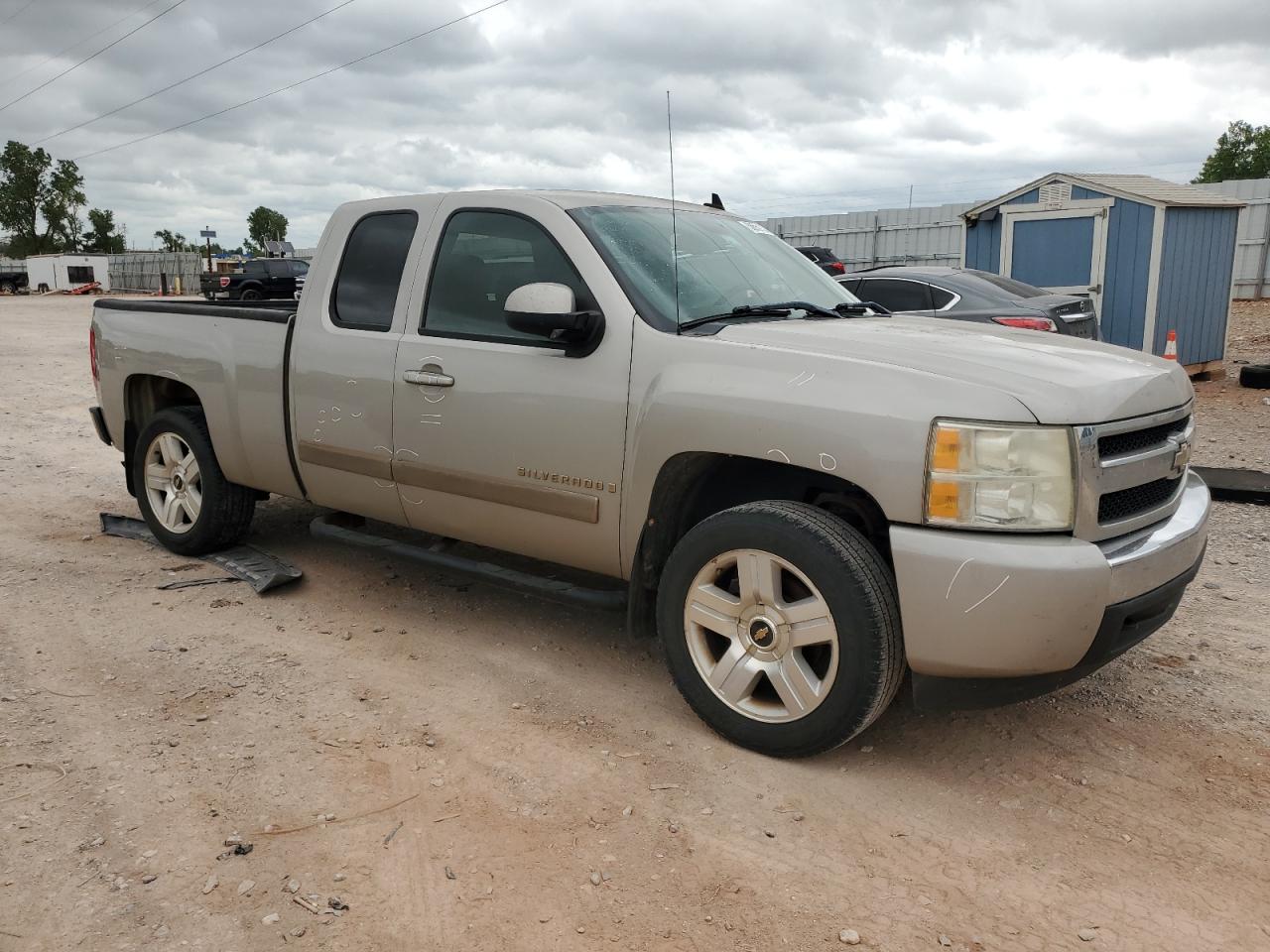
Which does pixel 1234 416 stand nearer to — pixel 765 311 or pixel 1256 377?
pixel 1256 377

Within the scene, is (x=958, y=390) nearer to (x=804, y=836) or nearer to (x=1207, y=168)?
(x=804, y=836)

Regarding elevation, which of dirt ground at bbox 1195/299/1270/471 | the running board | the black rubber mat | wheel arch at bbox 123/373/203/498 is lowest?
dirt ground at bbox 1195/299/1270/471

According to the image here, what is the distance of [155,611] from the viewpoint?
Result: 4941 millimetres

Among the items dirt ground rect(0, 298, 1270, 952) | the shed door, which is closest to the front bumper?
dirt ground rect(0, 298, 1270, 952)

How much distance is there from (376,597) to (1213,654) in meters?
3.74

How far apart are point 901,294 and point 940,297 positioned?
0.39 m

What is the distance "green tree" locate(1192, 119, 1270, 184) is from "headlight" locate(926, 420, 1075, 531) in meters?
68.1

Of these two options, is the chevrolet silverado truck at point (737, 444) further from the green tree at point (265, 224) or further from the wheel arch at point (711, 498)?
the green tree at point (265, 224)

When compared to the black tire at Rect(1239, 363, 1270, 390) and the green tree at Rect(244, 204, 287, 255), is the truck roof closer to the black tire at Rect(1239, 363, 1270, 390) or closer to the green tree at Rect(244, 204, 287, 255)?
the black tire at Rect(1239, 363, 1270, 390)

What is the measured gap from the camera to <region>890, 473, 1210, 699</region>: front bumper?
294 centimetres

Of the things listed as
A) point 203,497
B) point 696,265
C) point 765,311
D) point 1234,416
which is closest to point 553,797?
point 765,311

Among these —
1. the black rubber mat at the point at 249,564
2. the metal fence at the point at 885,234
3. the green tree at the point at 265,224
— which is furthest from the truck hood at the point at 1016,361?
the green tree at the point at 265,224

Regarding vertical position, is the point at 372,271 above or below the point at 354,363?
above

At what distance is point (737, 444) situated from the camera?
11.2 feet
